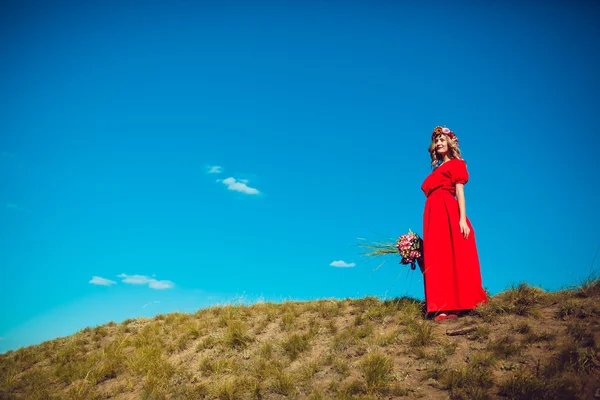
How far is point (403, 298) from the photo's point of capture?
337 inches

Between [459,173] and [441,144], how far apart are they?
0.81 metres

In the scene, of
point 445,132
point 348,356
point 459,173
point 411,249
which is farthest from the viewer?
point 445,132

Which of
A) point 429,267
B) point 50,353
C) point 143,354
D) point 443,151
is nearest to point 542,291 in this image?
point 429,267

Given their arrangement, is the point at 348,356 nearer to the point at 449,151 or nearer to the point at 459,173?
the point at 459,173

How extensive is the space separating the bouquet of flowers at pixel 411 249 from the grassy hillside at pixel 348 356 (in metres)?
1.08

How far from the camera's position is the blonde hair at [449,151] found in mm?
7525

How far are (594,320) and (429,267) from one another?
2.54m

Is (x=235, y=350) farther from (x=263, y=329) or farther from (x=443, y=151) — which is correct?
(x=443, y=151)

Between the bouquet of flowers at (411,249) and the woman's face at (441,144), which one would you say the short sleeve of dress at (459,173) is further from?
the bouquet of flowers at (411,249)

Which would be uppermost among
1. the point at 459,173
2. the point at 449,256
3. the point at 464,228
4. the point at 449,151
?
the point at 449,151

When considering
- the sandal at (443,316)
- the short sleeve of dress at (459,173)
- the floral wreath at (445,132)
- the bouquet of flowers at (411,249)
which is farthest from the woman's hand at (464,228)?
the floral wreath at (445,132)

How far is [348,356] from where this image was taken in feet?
22.1

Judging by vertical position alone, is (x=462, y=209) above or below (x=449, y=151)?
below

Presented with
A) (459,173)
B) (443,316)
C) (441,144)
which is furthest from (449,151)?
(443,316)
